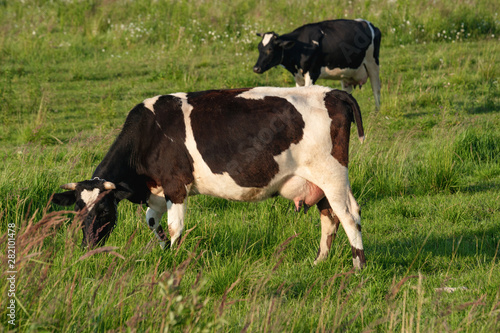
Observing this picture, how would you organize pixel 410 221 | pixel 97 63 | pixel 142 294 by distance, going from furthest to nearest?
pixel 97 63, pixel 410 221, pixel 142 294

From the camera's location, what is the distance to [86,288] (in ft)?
15.5

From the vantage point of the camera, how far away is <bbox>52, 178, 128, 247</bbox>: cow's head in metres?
6.00

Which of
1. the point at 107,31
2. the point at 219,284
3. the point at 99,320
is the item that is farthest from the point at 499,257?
the point at 107,31

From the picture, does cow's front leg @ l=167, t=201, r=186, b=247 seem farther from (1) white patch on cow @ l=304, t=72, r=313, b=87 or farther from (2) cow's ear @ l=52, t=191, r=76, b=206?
(1) white patch on cow @ l=304, t=72, r=313, b=87

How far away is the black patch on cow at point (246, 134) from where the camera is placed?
5.94 metres

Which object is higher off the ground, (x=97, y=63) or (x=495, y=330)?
(x=495, y=330)

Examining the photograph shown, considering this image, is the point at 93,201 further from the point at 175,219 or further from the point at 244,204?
the point at 244,204

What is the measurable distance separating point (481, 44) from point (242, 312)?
45.4 ft

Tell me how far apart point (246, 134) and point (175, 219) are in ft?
3.49

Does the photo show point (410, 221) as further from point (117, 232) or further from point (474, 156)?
point (117, 232)

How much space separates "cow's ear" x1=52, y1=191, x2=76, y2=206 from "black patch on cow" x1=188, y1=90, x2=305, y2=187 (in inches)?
49.6

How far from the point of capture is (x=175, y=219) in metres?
6.27

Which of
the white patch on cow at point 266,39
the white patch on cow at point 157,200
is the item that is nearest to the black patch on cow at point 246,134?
the white patch on cow at point 157,200

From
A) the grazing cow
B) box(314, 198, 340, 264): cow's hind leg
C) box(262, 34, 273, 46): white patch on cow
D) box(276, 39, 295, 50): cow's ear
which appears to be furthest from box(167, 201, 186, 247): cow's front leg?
box(262, 34, 273, 46): white patch on cow
